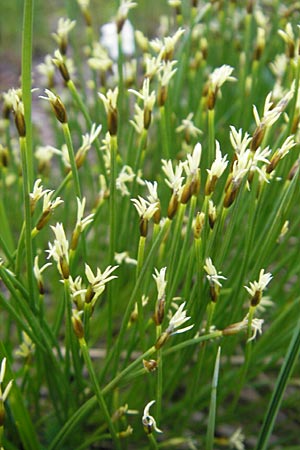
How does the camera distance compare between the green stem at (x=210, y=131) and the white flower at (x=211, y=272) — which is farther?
the green stem at (x=210, y=131)

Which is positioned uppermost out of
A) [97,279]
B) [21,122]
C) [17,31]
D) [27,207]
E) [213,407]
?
[17,31]

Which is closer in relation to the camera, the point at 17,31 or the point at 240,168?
the point at 240,168

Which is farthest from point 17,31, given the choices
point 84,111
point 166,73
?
point 166,73

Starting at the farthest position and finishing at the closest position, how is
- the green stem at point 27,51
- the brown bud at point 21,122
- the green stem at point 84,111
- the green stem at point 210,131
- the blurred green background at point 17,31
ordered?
the blurred green background at point 17,31
the green stem at point 84,111
the green stem at point 210,131
the brown bud at point 21,122
the green stem at point 27,51

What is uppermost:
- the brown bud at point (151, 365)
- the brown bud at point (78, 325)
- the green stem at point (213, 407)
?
the brown bud at point (78, 325)

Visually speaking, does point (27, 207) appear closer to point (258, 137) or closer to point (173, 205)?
point (173, 205)

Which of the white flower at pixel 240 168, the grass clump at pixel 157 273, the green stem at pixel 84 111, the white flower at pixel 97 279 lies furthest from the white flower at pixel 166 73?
the white flower at pixel 97 279

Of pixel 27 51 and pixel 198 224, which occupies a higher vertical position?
pixel 27 51

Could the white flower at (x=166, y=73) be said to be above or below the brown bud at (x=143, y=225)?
above

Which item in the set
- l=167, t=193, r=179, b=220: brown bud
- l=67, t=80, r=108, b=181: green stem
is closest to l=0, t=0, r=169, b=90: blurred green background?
l=67, t=80, r=108, b=181: green stem

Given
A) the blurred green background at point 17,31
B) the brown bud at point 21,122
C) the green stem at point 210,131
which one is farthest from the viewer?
the blurred green background at point 17,31

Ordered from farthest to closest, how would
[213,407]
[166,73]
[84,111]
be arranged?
1. [84,111]
2. [166,73]
3. [213,407]

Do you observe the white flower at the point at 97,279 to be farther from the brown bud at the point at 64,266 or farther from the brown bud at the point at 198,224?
the brown bud at the point at 198,224
